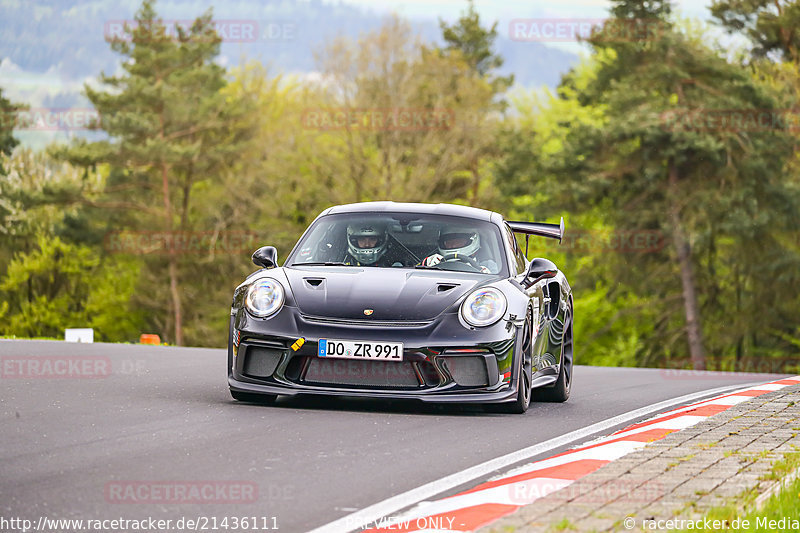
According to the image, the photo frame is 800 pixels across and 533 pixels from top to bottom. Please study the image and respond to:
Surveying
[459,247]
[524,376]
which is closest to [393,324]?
[524,376]

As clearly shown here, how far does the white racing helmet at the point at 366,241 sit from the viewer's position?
373 inches

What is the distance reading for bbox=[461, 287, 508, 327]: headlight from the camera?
8.38 metres

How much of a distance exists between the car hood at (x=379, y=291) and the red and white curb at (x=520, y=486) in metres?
1.54

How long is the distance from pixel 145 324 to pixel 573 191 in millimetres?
26913

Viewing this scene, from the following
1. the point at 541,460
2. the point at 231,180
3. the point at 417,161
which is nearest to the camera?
the point at 541,460

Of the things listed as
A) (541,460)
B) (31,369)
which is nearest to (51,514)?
(541,460)

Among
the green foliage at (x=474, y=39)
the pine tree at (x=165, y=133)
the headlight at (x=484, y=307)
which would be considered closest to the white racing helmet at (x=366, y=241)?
the headlight at (x=484, y=307)

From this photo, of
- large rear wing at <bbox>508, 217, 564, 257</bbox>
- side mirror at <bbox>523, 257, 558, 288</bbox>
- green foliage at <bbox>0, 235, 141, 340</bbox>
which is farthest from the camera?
green foliage at <bbox>0, 235, 141, 340</bbox>

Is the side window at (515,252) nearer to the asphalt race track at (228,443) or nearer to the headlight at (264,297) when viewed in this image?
the asphalt race track at (228,443)

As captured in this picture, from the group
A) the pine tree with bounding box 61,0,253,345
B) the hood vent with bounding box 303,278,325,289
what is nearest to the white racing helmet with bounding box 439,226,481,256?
the hood vent with bounding box 303,278,325,289

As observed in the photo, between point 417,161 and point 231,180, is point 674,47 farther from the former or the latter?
point 231,180

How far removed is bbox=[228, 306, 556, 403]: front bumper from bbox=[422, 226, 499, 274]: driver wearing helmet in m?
1.06

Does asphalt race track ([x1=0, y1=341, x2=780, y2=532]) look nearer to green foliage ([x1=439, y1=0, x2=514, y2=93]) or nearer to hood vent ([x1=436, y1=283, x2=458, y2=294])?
hood vent ([x1=436, y1=283, x2=458, y2=294])

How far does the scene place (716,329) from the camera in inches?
1741
